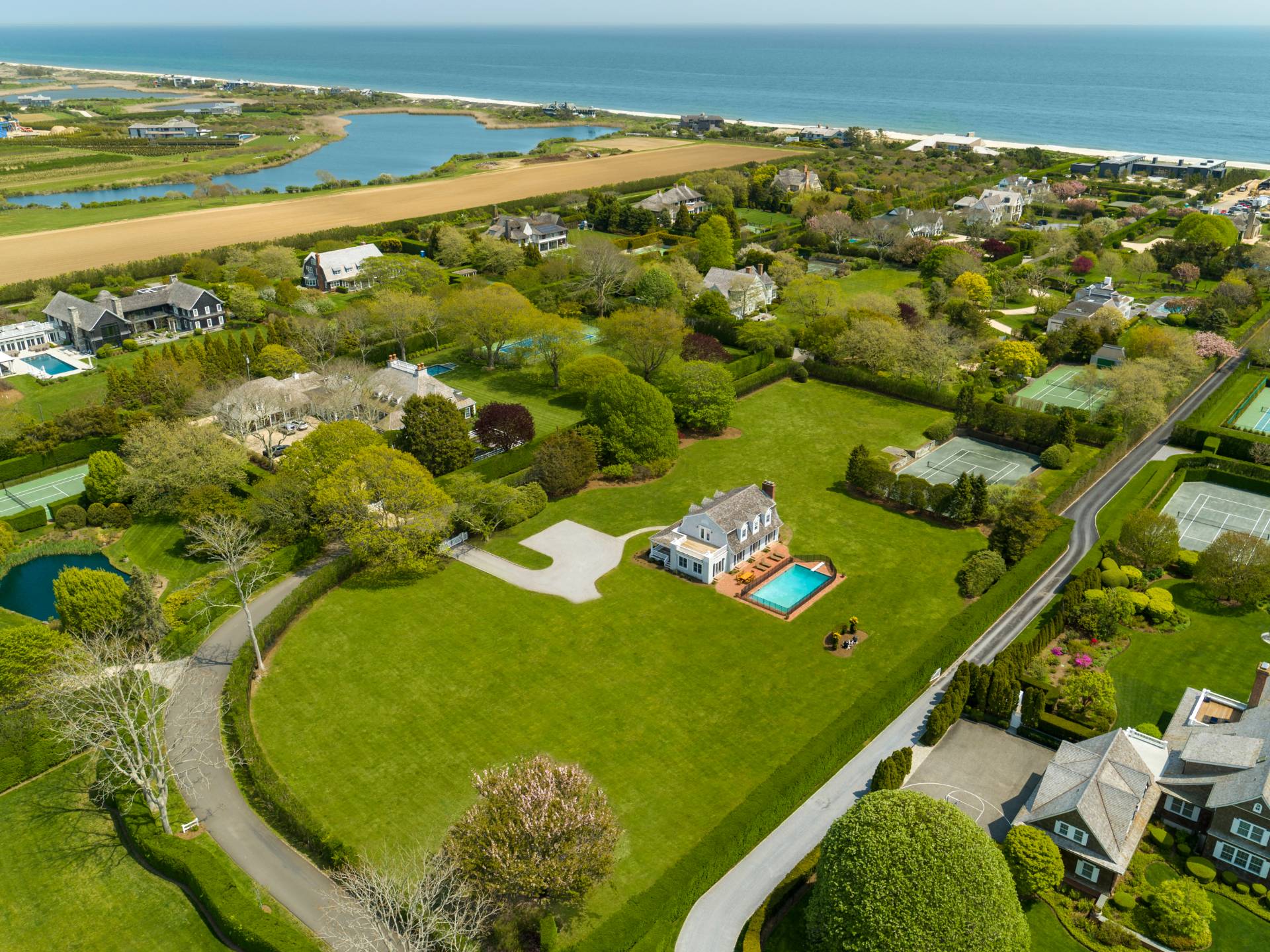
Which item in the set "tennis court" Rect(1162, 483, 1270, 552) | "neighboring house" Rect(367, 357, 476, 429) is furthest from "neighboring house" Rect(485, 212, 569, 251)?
"tennis court" Rect(1162, 483, 1270, 552)

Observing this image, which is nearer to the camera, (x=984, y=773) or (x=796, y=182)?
(x=984, y=773)

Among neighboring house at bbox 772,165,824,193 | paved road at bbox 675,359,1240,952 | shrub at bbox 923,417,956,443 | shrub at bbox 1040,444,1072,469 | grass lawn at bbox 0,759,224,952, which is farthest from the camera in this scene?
neighboring house at bbox 772,165,824,193

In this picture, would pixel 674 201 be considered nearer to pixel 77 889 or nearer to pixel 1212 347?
pixel 1212 347

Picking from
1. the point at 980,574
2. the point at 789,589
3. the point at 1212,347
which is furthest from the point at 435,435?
the point at 1212,347

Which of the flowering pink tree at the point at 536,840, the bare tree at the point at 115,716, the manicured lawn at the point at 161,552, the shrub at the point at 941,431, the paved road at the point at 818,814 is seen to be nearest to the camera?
the flowering pink tree at the point at 536,840

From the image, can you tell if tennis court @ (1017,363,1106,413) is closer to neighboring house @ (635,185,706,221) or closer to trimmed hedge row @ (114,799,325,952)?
neighboring house @ (635,185,706,221)

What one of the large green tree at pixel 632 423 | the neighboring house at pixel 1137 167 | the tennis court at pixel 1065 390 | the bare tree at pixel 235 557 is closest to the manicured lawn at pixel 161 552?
the bare tree at pixel 235 557

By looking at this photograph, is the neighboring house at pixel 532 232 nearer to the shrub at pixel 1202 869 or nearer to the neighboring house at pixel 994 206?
the neighboring house at pixel 994 206
